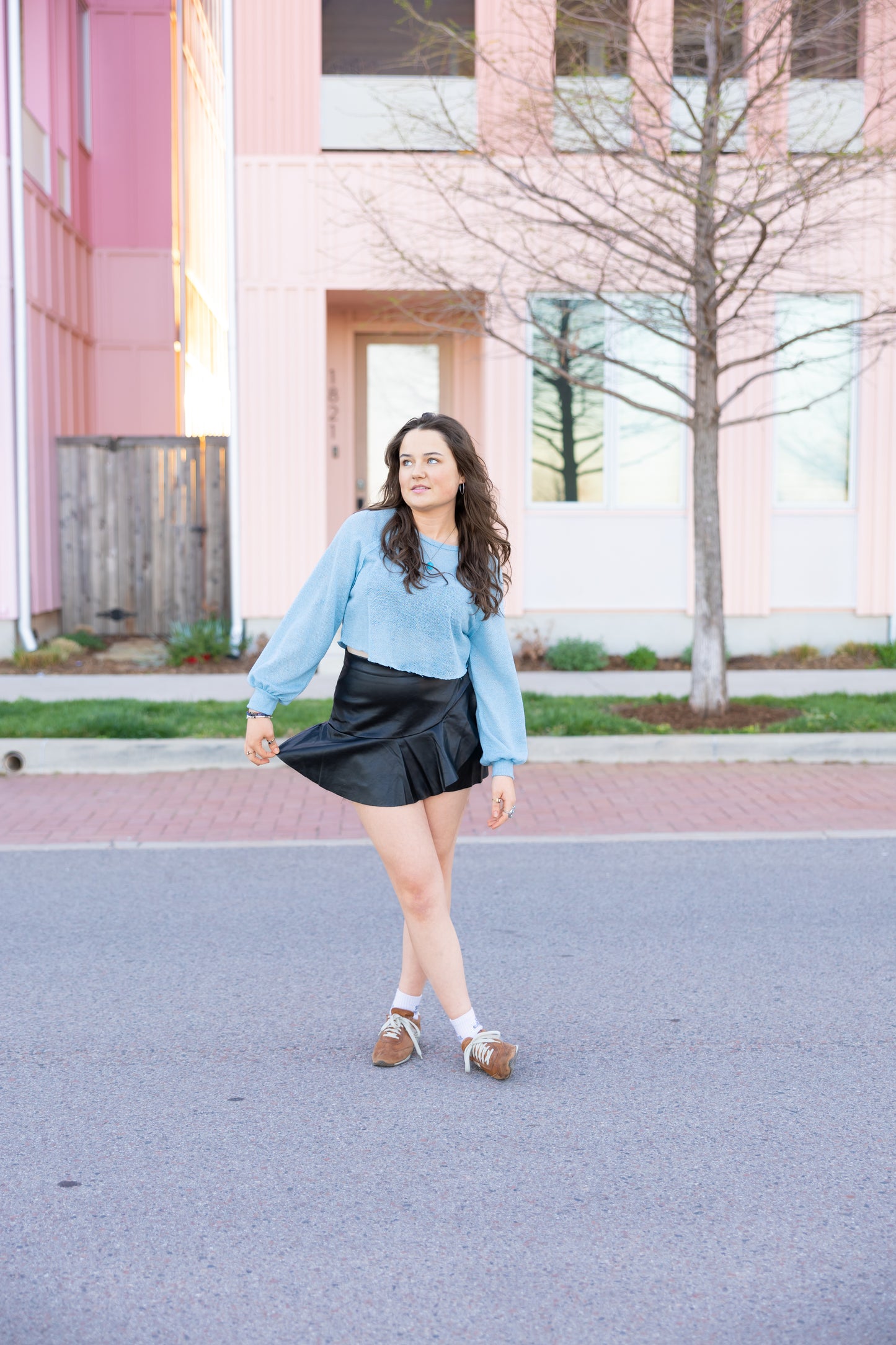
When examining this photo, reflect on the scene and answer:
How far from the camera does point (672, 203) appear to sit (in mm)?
12812

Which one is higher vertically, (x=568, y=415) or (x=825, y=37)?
(x=825, y=37)

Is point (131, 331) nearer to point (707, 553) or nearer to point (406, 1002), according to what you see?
point (707, 553)

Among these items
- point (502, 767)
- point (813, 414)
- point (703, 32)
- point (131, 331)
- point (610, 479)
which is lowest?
point (502, 767)

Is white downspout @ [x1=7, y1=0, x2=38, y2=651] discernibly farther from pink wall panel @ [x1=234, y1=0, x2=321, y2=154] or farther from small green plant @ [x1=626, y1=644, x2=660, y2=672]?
small green plant @ [x1=626, y1=644, x2=660, y2=672]

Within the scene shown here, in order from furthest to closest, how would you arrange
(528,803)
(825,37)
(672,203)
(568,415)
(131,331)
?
(131,331), (568,415), (672,203), (825,37), (528,803)

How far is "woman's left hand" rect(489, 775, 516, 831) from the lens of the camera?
4.03 m

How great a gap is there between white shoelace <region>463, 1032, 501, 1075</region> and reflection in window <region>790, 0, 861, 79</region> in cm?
763

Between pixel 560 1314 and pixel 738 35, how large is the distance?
11.0m

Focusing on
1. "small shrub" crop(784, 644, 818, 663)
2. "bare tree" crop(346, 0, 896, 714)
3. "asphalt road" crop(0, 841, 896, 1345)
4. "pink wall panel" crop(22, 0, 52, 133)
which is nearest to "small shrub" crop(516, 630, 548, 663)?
"bare tree" crop(346, 0, 896, 714)

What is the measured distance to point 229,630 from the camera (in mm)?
13758

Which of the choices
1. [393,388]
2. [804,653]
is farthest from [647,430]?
[393,388]

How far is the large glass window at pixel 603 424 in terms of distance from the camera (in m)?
13.5

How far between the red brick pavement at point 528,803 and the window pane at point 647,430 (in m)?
5.28

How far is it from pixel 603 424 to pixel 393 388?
256cm
